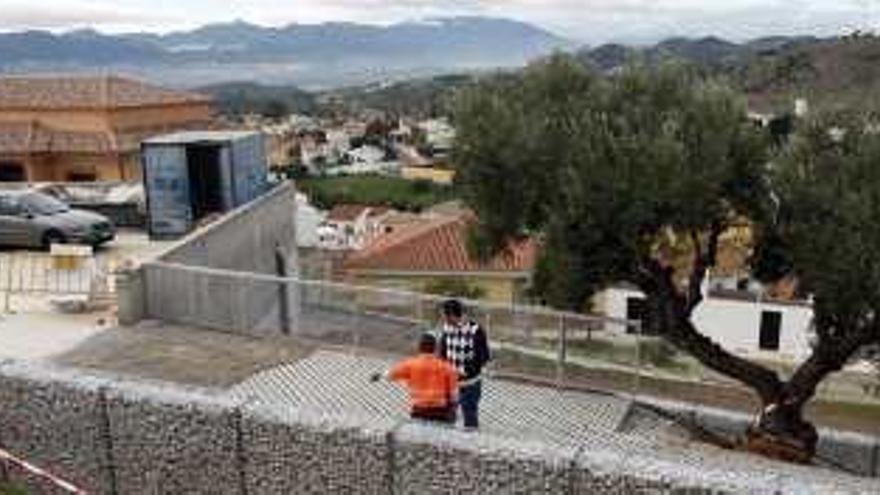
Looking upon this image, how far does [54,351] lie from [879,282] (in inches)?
416

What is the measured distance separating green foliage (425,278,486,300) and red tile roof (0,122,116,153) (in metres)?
15.5

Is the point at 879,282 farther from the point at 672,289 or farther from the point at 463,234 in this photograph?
the point at 463,234

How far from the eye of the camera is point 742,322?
50969 mm

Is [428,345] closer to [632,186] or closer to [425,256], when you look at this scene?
[632,186]

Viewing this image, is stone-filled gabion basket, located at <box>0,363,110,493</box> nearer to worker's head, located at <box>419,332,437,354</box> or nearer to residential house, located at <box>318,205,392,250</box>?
worker's head, located at <box>419,332,437,354</box>

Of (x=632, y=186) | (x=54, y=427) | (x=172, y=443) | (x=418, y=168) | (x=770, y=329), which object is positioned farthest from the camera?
(x=418, y=168)

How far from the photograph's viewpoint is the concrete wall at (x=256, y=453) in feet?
26.7

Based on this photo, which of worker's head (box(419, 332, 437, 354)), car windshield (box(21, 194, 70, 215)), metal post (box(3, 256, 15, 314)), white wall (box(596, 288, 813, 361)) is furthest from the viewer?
white wall (box(596, 288, 813, 361))

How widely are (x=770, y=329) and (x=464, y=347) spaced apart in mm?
41328

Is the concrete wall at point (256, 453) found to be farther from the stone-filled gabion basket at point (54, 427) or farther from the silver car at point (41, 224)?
the silver car at point (41, 224)

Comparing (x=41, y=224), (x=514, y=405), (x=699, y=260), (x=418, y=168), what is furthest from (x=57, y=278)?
(x=418, y=168)

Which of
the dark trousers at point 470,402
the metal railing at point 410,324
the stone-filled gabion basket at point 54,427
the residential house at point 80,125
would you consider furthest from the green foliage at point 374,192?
the stone-filled gabion basket at point 54,427

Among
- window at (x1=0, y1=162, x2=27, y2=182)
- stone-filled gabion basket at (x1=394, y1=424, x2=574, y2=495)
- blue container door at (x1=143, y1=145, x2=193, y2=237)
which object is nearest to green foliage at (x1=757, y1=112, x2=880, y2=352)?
stone-filled gabion basket at (x1=394, y1=424, x2=574, y2=495)

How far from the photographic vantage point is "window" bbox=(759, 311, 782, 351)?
5016cm
